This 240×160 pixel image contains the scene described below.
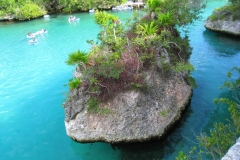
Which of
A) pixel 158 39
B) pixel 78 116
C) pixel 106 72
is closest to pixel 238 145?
pixel 106 72

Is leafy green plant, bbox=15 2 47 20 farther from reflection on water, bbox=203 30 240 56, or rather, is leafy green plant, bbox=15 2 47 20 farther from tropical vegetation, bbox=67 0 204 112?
reflection on water, bbox=203 30 240 56

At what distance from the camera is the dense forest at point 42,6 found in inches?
1736

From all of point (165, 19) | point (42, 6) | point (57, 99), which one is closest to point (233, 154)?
point (165, 19)

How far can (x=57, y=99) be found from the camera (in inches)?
661

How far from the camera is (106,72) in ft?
36.6

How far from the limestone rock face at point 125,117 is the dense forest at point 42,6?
A: 3924 cm

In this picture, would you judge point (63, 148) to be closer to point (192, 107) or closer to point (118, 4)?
point (192, 107)

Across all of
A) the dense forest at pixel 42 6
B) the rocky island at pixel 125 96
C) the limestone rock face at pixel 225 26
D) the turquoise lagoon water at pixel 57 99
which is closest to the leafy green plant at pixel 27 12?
the dense forest at pixel 42 6

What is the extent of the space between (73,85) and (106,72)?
6.20 ft

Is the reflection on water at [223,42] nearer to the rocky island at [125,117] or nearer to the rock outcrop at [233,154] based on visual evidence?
the rocky island at [125,117]

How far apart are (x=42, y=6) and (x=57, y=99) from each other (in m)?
39.2

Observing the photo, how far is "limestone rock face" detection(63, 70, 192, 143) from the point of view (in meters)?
11.0

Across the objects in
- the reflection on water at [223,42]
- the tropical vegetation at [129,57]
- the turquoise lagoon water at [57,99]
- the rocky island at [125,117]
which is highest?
the tropical vegetation at [129,57]

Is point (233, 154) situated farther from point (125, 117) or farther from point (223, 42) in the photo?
point (223, 42)
